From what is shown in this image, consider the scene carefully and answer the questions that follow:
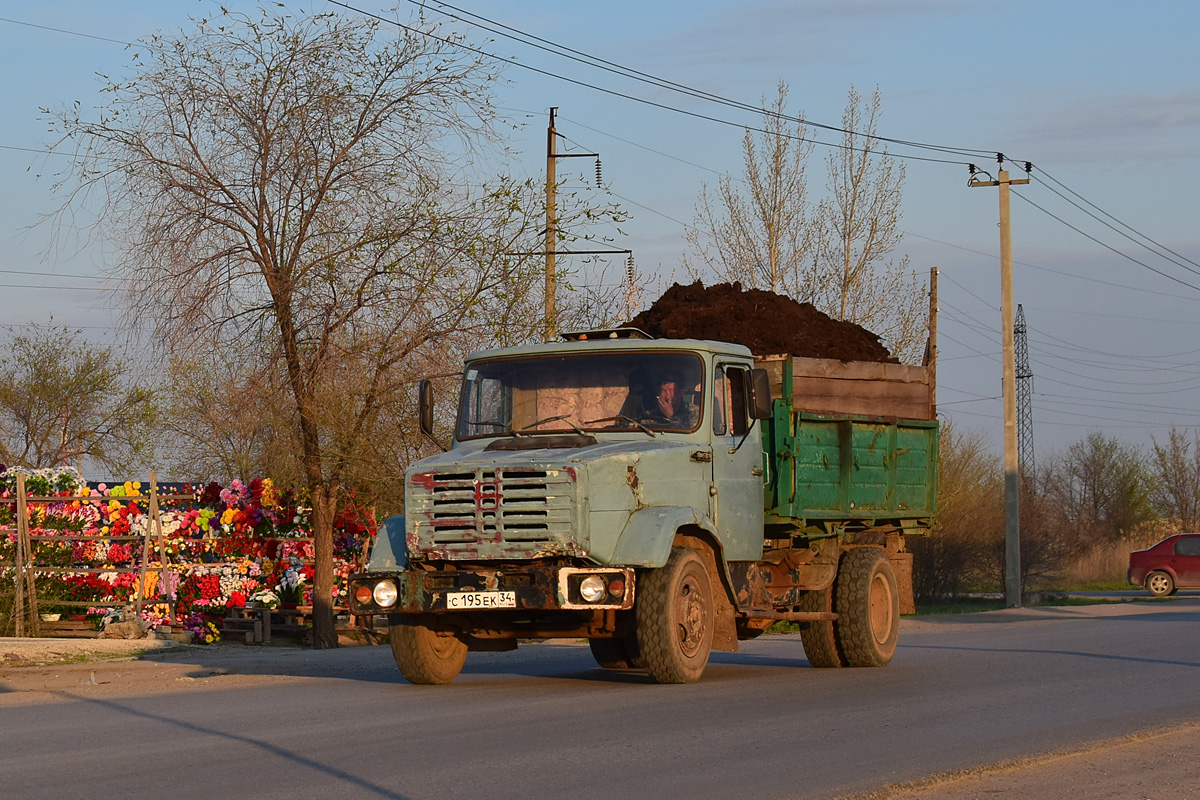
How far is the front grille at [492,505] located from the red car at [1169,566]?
32.2 metres

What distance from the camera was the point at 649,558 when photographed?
11641mm

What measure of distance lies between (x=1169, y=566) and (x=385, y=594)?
108 ft

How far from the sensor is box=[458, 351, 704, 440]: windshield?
12.8 m

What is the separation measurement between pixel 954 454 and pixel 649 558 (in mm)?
37723

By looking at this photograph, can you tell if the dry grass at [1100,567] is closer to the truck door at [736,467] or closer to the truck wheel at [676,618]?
the truck door at [736,467]

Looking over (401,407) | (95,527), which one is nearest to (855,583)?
(401,407)

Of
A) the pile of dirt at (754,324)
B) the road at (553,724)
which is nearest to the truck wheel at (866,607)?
the road at (553,724)

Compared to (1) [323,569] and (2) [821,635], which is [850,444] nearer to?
(2) [821,635]

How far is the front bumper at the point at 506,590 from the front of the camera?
11469 millimetres

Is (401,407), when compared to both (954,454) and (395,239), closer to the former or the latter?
(395,239)

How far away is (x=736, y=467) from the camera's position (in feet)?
43.0

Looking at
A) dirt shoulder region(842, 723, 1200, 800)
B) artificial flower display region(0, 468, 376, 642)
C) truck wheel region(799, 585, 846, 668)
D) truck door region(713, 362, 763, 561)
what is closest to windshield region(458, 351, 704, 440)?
truck door region(713, 362, 763, 561)

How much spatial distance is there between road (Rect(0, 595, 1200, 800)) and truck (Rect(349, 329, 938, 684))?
0.51 metres

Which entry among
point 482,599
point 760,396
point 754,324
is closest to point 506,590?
point 482,599
